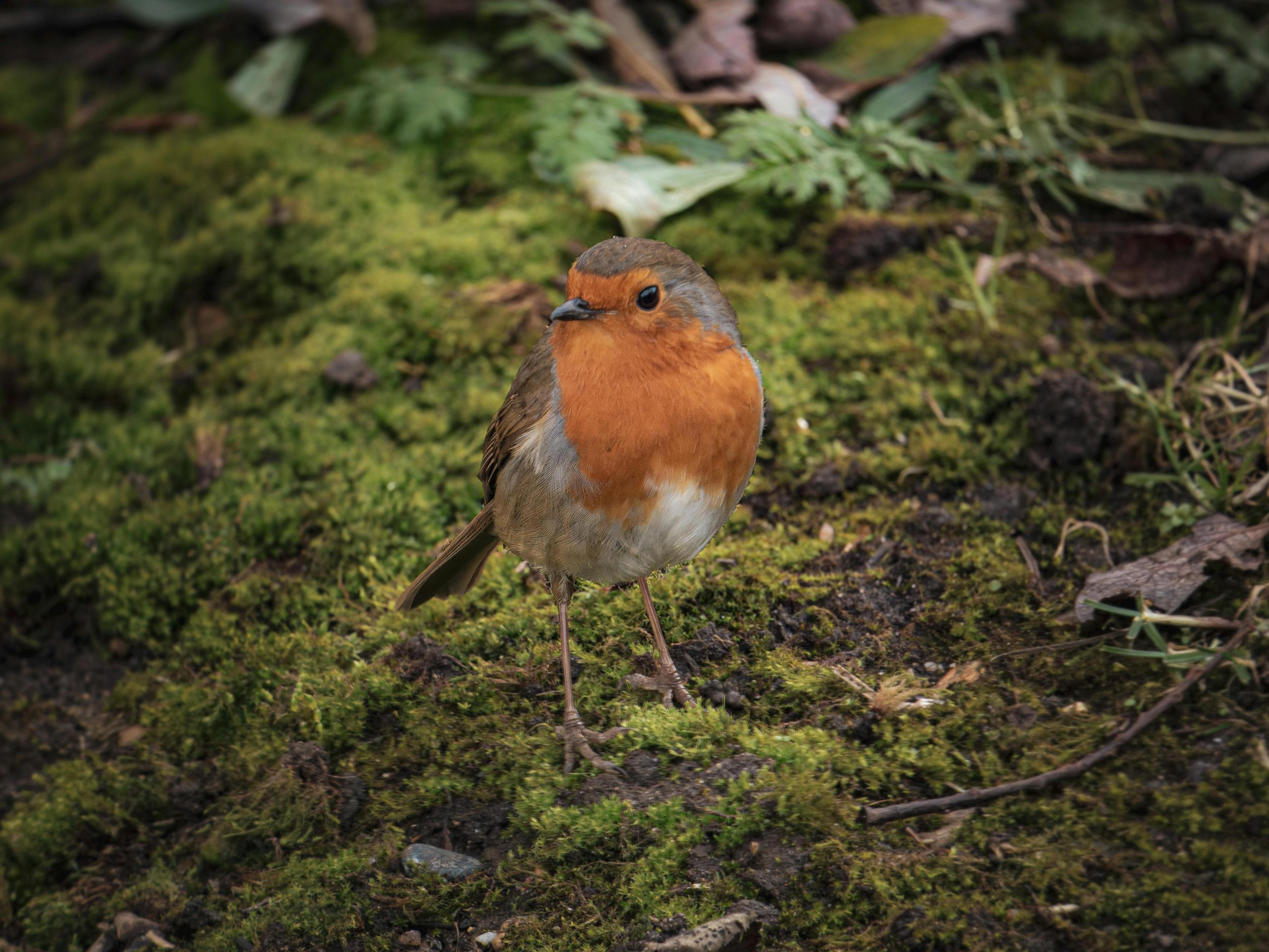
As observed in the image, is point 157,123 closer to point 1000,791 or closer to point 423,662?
point 423,662

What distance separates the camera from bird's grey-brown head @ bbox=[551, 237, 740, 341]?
274cm

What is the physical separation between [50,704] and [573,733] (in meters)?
2.01

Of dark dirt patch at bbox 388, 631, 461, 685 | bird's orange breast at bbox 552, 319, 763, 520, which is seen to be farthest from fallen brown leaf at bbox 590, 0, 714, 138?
dark dirt patch at bbox 388, 631, 461, 685

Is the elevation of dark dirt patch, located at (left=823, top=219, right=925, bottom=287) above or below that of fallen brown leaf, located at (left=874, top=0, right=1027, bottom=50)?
below

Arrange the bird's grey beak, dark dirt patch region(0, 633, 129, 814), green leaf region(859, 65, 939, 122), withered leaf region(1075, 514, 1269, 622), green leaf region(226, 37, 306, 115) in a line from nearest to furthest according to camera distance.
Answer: the bird's grey beak < withered leaf region(1075, 514, 1269, 622) < dark dirt patch region(0, 633, 129, 814) < green leaf region(859, 65, 939, 122) < green leaf region(226, 37, 306, 115)

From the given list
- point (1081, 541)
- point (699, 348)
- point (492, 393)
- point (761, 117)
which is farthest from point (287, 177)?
point (1081, 541)

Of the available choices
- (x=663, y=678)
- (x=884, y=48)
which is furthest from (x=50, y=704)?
(x=884, y=48)

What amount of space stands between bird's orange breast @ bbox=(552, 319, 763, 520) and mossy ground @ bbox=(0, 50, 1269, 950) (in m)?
0.60

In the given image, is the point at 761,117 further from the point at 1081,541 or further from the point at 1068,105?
the point at 1081,541

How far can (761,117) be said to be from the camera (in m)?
4.53

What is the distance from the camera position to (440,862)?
2.66 m

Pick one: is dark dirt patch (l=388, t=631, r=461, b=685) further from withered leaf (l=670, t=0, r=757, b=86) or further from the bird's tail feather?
withered leaf (l=670, t=0, r=757, b=86)

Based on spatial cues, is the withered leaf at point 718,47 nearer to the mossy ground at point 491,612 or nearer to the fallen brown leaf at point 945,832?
the mossy ground at point 491,612

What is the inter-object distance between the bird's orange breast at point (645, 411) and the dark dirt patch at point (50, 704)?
199cm
